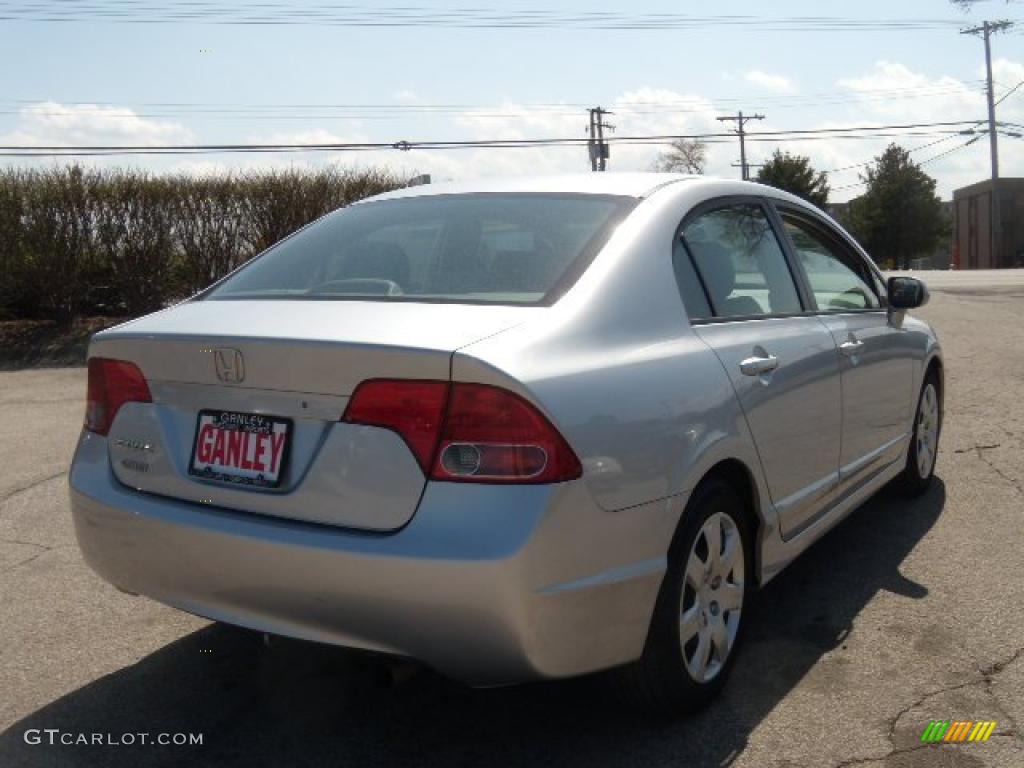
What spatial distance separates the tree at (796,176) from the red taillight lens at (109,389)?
6985cm

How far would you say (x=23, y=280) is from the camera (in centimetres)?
1519

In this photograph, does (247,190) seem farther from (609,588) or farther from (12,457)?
(609,588)

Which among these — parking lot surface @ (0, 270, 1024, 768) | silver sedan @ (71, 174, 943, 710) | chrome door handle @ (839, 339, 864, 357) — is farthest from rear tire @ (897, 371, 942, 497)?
silver sedan @ (71, 174, 943, 710)

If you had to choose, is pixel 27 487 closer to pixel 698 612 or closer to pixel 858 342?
pixel 698 612

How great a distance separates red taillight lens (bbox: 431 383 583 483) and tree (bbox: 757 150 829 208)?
70.2 metres

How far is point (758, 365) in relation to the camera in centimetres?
334

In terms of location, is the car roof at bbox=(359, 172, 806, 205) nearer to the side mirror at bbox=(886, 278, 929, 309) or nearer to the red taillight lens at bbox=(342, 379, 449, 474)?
the side mirror at bbox=(886, 278, 929, 309)

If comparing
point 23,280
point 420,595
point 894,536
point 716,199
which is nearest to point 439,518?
point 420,595

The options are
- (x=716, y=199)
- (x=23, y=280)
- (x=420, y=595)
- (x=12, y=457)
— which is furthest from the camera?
(x=23, y=280)

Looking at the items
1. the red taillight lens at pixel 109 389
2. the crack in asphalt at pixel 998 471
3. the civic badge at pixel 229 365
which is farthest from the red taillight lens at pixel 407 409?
the crack in asphalt at pixel 998 471

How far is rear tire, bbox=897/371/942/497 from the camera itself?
5305mm

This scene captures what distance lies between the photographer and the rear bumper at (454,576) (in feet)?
8.01

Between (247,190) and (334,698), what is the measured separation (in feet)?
46.1

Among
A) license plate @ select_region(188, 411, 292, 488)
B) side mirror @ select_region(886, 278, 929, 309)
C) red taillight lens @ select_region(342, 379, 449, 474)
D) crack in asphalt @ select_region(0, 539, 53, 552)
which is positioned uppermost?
side mirror @ select_region(886, 278, 929, 309)
